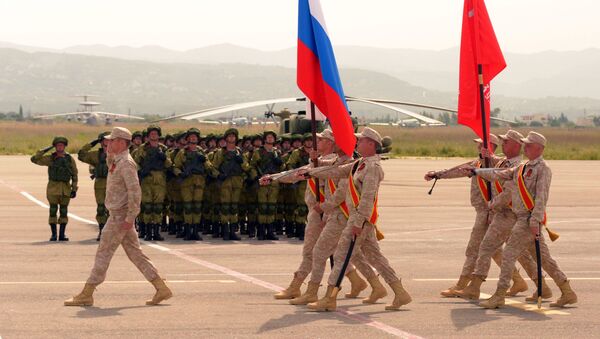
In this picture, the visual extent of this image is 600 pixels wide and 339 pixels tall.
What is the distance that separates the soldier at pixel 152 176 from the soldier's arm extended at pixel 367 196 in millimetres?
7798

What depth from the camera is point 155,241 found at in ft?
61.4

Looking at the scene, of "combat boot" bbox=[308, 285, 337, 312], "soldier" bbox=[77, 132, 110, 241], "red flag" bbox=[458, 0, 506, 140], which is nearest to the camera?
"combat boot" bbox=[308, 285, 337, 312]

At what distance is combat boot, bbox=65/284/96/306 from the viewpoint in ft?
37.5

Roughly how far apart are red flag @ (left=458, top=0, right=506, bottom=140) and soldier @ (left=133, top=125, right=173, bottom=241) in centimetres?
688

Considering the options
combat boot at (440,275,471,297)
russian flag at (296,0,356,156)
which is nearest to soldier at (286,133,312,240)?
russian flag at (296,0,356,156)

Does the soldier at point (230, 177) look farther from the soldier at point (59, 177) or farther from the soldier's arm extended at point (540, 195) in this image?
the soldier's arm extended at point (540, 195)

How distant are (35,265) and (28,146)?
56.3 m

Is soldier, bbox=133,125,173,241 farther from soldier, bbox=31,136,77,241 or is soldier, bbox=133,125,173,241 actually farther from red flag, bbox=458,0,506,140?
red flag, bbox=458,0,506,140

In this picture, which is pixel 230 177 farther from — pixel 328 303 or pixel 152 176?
pixel 328 303

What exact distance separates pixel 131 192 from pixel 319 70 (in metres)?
2.62

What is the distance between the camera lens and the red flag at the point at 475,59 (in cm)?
1295

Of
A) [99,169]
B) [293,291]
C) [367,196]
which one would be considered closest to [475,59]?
[367,196]

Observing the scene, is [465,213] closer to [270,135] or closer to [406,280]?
[270,135]

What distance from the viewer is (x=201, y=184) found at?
19.2 metres
